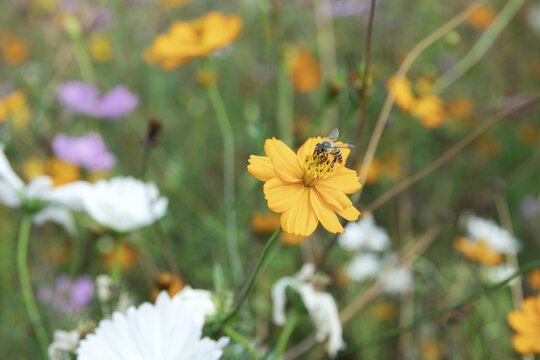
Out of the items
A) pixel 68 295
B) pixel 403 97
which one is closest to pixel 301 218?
pixel 68 295

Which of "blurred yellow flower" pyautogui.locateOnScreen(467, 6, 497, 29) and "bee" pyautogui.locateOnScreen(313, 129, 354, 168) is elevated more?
"blurred yellow flower" pyautogui.locateOnScreen(467, 6, 497, 29)

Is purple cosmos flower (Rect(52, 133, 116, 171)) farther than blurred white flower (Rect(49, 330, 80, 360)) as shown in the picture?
Yes

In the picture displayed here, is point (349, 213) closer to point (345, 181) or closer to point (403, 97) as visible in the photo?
point (345, 181)

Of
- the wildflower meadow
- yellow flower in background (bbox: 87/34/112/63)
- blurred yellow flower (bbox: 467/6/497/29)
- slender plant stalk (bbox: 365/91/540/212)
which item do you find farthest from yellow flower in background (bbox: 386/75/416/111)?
yellow flower in background (bbox: 87/34/112/63)

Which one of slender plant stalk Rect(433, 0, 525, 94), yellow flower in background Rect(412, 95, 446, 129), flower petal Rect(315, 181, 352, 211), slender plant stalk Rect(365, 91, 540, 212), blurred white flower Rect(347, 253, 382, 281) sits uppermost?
slender plant stalk Rect(433, 0, 525, 94)

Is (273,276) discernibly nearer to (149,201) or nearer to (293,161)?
(149,201)

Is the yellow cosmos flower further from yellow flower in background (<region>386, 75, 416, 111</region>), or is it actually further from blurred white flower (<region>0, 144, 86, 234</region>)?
yellow flower in background (<region>386, 75, 416, 111</region>)

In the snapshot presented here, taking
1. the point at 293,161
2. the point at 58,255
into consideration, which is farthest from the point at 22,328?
the point at 293,161

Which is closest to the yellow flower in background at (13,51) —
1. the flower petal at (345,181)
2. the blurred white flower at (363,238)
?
the blurred white flower at (363,238)
